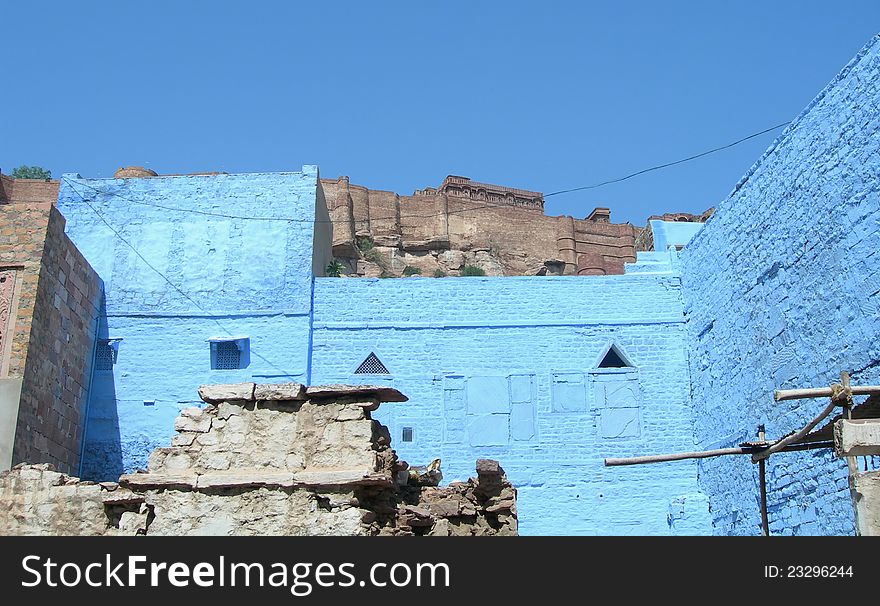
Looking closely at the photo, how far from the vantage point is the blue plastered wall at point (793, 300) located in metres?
10.9

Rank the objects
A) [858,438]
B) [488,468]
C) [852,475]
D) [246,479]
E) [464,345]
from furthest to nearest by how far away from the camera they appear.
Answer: [464,345] → [488,468] → [246,479] → [852,475] → [858,438]

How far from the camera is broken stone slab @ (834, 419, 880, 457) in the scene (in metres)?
5.79

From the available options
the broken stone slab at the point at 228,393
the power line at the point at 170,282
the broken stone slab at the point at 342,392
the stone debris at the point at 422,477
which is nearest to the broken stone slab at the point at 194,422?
the broken stone slab at the point at 228,393

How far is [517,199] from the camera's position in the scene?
5388 centimetres

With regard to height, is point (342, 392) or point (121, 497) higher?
point (342, 392)

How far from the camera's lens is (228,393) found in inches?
305

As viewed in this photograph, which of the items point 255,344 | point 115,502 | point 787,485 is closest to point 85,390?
point 255,344

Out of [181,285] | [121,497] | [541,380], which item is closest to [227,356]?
[181,285]

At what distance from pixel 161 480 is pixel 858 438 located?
5.06m

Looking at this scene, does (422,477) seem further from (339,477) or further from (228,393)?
(228,393)

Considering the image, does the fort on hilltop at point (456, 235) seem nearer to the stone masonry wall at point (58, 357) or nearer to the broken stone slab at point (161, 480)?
the stone masonry wall at point (58, 357)

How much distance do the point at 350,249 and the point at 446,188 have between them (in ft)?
32.7

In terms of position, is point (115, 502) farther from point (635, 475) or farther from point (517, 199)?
point (517, 199)

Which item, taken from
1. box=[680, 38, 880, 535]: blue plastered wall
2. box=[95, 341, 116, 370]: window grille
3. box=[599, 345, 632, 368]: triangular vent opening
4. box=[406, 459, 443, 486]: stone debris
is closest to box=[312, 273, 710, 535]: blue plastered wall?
box=[599, 345, 632, 368]: triangular vent opening
